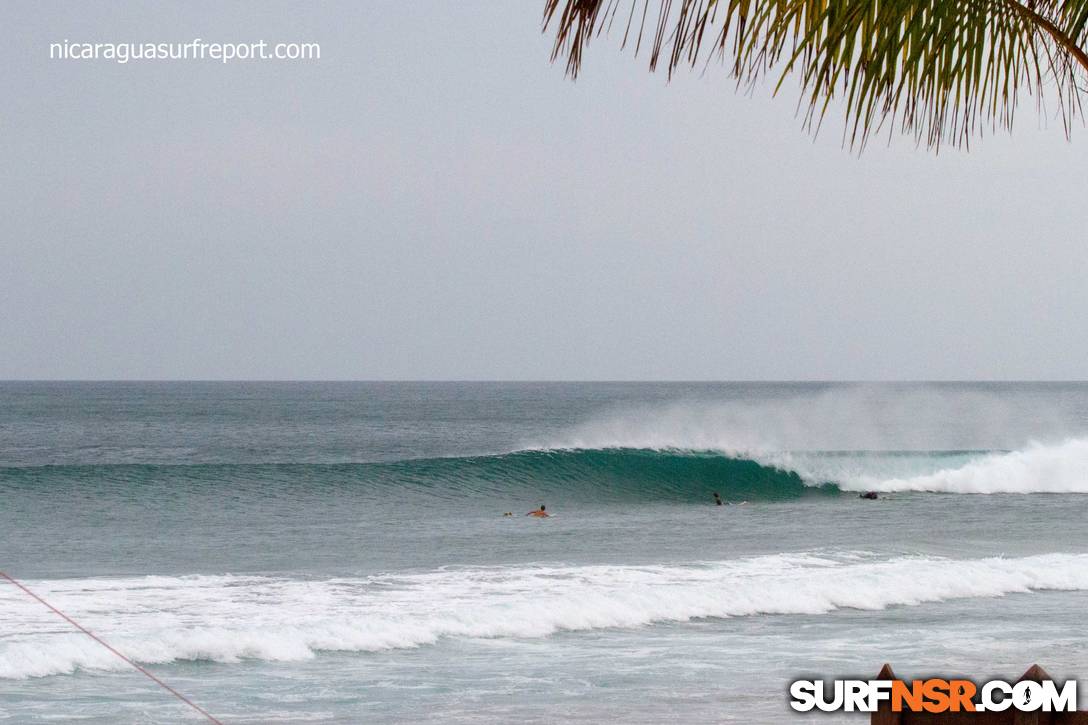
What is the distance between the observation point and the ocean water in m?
7.53

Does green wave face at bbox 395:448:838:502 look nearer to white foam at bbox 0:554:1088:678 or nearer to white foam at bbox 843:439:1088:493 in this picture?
white foam at bbox 843:439:1088:493

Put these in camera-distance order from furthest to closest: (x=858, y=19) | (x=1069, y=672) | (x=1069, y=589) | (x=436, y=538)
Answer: (x=436, y=538) → (x=1069, y=589) → (x=1069, y=672) → (x=858, y=19)

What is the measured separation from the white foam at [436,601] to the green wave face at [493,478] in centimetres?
1190

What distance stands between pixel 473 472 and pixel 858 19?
2612 centimetres

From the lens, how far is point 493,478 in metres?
27.0

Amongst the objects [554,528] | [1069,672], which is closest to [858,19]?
[1069,672]

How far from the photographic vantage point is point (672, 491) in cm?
2716

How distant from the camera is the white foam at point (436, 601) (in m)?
8.69

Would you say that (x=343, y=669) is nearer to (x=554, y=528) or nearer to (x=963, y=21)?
(x=963, y=21)

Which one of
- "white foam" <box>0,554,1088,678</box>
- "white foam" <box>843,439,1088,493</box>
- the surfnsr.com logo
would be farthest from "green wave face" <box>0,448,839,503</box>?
the surfnsr.com logo

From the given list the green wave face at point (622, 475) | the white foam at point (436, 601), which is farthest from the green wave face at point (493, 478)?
the white foam at point (436, 601)

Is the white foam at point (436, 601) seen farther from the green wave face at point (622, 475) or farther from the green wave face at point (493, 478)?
the green wave face at point (622, 475)

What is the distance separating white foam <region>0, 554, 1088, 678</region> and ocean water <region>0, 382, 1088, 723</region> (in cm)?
4

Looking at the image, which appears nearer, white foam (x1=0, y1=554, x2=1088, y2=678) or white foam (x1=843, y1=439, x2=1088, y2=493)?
white foam (x1=0, y1=554, x2=1088, y2=678)
